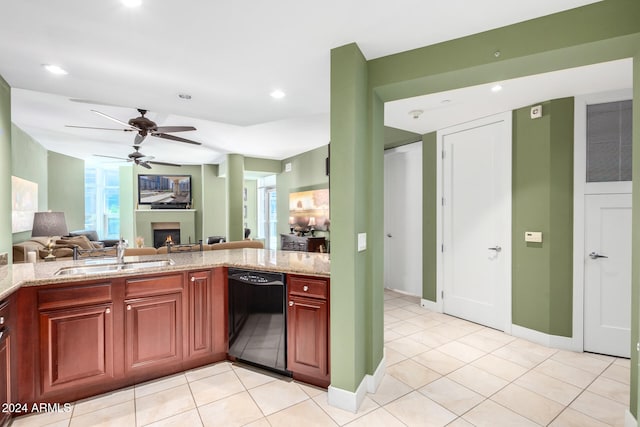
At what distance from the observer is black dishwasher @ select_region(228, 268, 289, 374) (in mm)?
2461

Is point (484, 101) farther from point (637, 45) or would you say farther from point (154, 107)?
point (154, 107)

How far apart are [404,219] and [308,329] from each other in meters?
3.18

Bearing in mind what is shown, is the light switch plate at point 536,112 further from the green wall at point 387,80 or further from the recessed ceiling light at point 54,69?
the recessed ceiling light at point 54,69

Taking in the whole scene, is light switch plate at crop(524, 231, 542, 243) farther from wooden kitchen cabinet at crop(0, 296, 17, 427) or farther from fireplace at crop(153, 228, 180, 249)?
fireplace at crop(153, 228, 180, 249)

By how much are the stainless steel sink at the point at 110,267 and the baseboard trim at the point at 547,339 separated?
12.0 feet

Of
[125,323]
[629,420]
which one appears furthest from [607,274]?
[125,323]

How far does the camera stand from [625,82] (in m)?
2.67

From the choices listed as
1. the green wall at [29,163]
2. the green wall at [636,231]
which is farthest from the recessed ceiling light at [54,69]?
the green wall at [636,231]

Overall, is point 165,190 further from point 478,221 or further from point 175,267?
point 478,221

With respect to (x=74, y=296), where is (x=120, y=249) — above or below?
above

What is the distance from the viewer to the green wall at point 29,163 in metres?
5.02

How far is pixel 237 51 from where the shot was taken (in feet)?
7.25

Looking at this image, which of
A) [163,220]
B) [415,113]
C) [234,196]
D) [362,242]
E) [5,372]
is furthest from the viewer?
[163,220]

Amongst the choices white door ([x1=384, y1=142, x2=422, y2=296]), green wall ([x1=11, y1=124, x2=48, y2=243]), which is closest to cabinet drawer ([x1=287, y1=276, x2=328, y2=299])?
white door ([x1=384, y1=142, x2=422, y2=296])
